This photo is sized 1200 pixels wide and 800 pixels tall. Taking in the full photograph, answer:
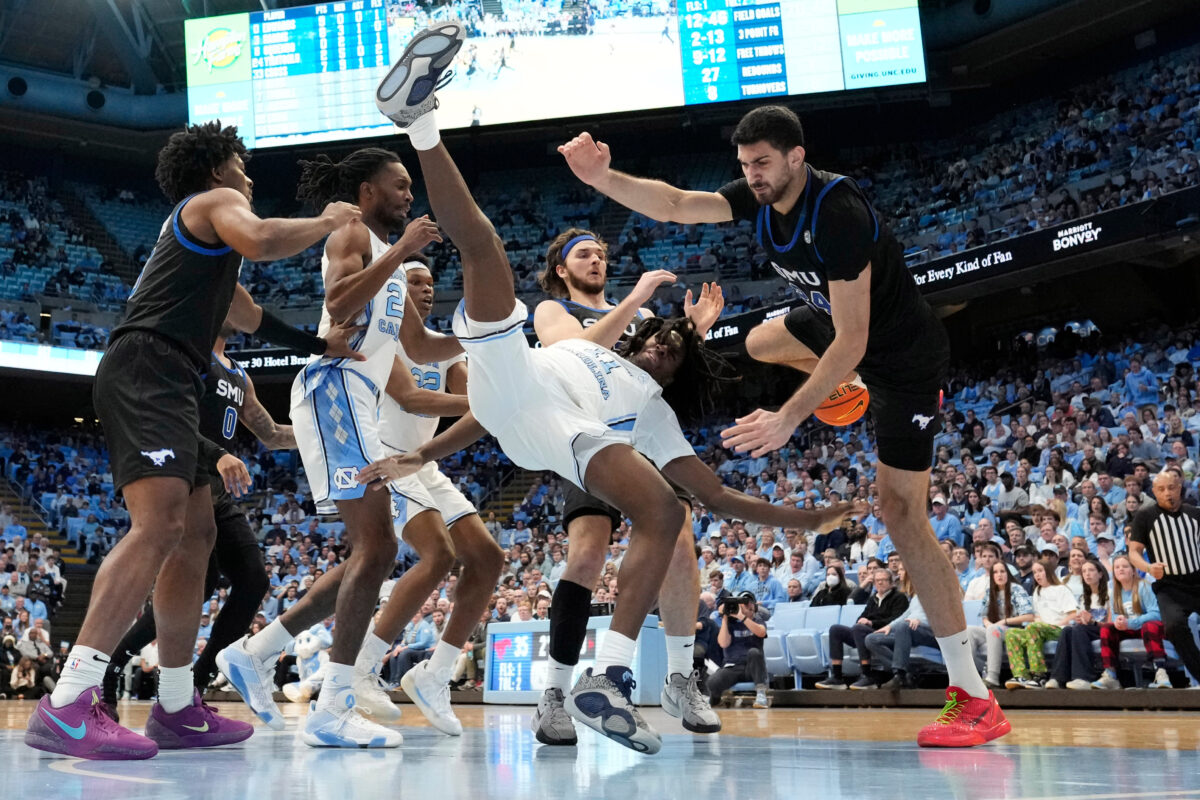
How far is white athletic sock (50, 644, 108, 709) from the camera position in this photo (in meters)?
3.06

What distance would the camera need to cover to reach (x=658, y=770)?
2812 mm

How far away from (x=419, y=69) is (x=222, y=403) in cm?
232

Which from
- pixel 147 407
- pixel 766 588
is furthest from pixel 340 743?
pixel 766 588

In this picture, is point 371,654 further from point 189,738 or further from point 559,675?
point 559,675

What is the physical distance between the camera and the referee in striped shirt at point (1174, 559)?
22.8ft

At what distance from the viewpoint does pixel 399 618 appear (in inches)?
183

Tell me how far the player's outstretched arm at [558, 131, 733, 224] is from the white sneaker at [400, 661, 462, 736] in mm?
2082

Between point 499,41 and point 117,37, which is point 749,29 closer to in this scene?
point 499,41

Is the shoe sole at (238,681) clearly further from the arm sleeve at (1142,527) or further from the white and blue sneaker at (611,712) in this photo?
the arm sleeve at (1142,527)

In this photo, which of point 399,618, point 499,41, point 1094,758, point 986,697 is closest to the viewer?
point 1094,758

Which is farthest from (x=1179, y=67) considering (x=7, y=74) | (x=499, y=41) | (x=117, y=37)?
(x=7, y=74)

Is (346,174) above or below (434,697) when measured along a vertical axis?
above

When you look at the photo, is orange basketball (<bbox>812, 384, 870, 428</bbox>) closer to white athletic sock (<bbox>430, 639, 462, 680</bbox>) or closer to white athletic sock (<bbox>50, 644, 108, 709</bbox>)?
white athletic sock (<bbox>430, 639, 462, 680</bbox>)

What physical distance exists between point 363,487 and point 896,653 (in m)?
5.47
